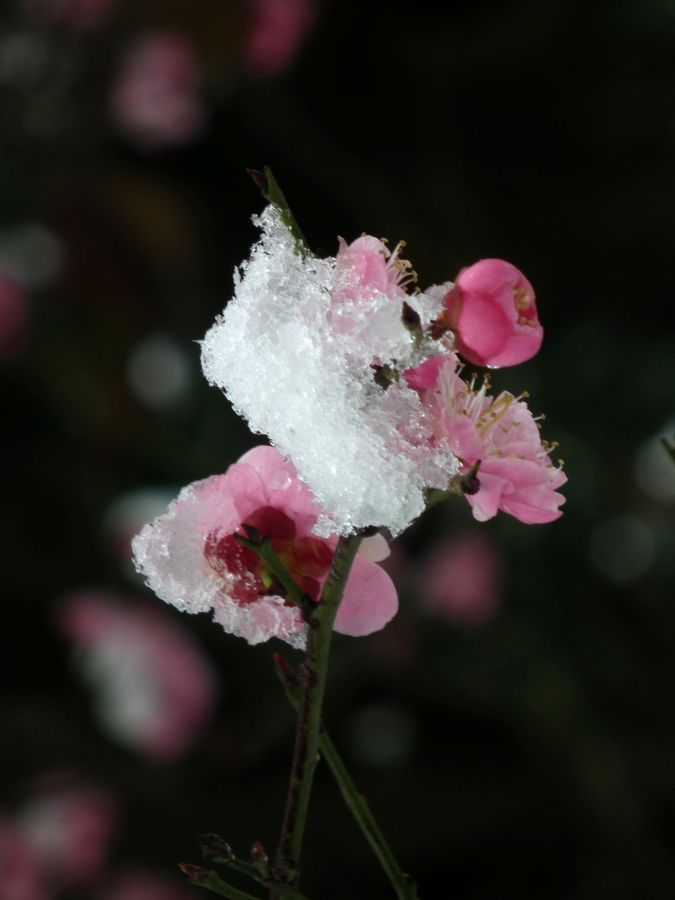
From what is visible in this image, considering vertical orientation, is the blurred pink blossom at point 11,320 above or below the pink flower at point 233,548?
below

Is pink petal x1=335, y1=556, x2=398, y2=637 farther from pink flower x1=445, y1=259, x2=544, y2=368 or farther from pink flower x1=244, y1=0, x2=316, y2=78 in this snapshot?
pink flower x1=244, y1=0, x2=316, y2=78

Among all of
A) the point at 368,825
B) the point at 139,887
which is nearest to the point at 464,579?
the point at 139,887

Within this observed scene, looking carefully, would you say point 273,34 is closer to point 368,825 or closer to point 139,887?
point 139,887

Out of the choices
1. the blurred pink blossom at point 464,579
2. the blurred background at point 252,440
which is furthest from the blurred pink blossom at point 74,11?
the blurred pink blossom at point 464,579

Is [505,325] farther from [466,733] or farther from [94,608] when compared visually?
[466,733]

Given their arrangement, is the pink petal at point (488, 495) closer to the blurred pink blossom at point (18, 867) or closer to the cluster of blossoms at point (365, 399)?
the cluster of blossoms at point (365, 399)

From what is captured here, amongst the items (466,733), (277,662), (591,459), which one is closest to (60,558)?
(466,733)
